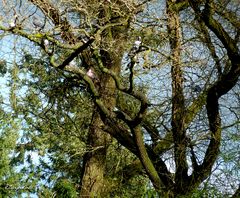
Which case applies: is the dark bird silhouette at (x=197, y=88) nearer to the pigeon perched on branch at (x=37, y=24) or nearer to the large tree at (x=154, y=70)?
the large tree at (x=154, y=70)

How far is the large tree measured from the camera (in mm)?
5828

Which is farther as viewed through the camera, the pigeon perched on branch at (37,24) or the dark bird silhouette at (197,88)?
the dark bird silhouette at (197,88)

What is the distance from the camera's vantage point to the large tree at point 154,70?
583 cm

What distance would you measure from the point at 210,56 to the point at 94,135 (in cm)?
227

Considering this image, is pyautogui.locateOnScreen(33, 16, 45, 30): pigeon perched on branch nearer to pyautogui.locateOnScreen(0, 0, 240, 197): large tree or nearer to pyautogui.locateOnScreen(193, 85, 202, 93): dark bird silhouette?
pyautogui.locateOnScreen(0, 0, 240, 197): large tree

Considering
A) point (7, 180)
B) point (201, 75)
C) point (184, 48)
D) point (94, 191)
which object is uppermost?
point (184, 48)

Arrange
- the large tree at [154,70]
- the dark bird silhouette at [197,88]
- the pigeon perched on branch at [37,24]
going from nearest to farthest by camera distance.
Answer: the pigeon perched on branch at [37,24], the large tree at [154,70], the dark bird silhouette at [197,88]

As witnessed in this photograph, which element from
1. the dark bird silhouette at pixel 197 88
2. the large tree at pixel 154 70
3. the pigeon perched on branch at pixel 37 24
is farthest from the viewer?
the dark bird silhouette at pixel 197 88

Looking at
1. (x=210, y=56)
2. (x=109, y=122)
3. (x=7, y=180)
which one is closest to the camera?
(x=7, y=180)

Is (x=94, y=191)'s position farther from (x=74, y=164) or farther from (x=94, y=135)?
(x=74, y=164)

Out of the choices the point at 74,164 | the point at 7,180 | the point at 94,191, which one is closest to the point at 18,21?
the point at 7,180

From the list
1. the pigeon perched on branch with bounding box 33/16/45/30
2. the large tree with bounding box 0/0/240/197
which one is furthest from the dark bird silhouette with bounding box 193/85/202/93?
the pigeon perched on branch with bounding box 33/16/45/30

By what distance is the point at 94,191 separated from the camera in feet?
22.8

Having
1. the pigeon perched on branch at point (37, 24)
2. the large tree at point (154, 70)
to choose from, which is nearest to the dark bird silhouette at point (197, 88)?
the large tree at point (154, 70)
